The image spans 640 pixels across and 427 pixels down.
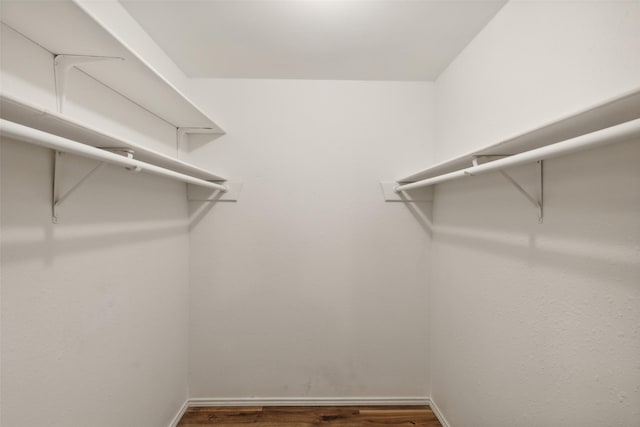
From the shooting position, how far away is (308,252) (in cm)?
180

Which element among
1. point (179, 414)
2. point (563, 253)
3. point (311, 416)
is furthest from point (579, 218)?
point (179, 414)

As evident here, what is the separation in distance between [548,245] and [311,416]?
1597 millimetres

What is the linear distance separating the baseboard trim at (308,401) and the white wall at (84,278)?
0.29 meters

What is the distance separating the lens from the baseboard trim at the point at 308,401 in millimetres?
1760

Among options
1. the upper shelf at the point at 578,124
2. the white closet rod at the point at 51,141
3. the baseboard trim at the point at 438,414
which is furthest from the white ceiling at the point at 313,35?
the baseboard trim at the point at 438,414

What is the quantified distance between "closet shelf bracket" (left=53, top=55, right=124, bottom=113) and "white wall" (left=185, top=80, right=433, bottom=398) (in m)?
0.91

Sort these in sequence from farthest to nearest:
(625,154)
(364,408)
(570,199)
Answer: (364,408), (570,199), (625,154)

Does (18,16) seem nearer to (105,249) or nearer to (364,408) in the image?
(105,249)

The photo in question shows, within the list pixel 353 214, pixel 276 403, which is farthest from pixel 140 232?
pixel 276 403

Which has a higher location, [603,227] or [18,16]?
[18,16]

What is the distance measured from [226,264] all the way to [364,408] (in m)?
1.29

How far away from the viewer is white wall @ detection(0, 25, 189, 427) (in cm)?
75

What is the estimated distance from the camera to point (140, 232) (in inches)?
50.1

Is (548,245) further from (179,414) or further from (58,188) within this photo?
(179,414)
